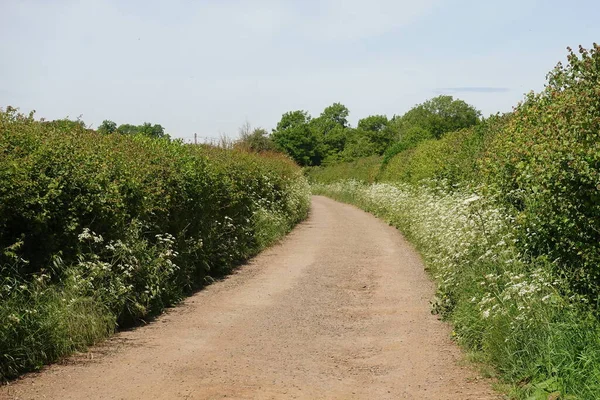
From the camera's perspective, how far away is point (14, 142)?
864 centimetres

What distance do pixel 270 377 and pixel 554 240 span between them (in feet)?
11.1

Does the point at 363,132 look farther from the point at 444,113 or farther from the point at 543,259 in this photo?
the point at 543,259

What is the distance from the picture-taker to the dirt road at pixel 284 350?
22.3ft

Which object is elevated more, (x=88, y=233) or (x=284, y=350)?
(x=88, y=233)

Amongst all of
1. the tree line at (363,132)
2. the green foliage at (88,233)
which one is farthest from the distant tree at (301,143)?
the green foliage at (88,233)

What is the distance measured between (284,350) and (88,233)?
303 centimetres

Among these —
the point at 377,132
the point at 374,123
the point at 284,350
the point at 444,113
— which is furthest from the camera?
the point at 374,123

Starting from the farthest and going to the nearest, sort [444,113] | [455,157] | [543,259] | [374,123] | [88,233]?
[374,123] < [444,113] < [455,157] < [88,233] < [543,259]

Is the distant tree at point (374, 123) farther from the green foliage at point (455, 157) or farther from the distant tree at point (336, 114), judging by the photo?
the green foliage at point (455, 157)

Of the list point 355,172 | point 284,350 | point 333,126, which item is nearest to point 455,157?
point 284,350

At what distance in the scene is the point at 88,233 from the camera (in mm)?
8984

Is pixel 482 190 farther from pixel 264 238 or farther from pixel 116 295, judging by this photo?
pixel 264 238

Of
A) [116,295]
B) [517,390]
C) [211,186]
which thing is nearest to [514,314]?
[517,390]

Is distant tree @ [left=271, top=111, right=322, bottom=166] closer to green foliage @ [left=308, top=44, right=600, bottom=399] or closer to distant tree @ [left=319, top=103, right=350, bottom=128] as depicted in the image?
distant tree @ [left=319, top=103, right=350, bottom=128]
